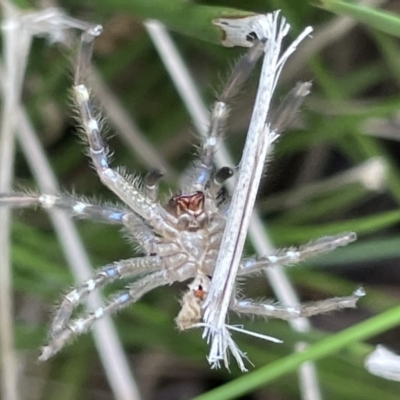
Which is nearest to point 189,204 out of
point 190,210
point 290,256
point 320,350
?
point 190,210

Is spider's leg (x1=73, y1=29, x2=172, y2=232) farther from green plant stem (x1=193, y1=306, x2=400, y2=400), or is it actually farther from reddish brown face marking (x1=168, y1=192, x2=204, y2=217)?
green plant stem (x1=193, y1=306, x2=400, y2=400)

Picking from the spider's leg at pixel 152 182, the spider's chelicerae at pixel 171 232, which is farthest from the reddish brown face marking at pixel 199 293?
the spider's leg at pixel 152 182

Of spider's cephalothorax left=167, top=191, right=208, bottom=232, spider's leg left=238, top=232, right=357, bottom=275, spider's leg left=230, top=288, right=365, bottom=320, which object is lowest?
spider's leg left=230, top=288, right=365, bottom=320

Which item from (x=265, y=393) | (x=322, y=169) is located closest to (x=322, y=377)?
(x=265, y=393)

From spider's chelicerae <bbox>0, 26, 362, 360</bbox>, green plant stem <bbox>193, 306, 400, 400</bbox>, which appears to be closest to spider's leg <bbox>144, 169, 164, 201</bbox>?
spider's chelicerae <bbox>0, 26, 362, 360</bbox>

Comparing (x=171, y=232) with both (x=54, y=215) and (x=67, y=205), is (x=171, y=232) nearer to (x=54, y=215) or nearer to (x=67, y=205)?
(x=67, y=205)

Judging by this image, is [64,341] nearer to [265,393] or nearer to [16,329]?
[16,329]
